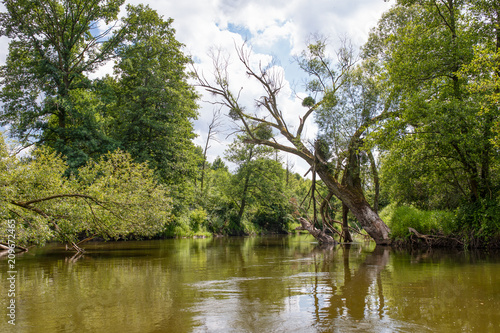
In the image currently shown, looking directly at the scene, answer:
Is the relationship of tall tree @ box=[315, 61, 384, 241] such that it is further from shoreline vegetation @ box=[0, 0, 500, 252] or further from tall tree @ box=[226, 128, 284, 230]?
tall tree @ box=[226, 128, 284, 230]

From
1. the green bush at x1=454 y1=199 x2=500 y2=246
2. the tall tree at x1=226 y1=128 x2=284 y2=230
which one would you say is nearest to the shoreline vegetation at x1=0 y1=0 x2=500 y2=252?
the green bush at x1=454 y1=199 x2=500 y2=246

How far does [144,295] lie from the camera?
548 centimetres

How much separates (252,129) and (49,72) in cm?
1313

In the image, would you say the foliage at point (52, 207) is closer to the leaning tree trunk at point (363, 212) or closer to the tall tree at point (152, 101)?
the leaning tree trunk at point (363, 212)

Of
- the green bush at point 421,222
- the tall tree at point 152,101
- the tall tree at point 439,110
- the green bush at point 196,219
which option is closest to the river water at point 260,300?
the tall tree at point 439,110

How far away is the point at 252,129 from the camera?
62.6 ft

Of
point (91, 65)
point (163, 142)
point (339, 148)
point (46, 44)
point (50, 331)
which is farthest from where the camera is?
point (163, 142)

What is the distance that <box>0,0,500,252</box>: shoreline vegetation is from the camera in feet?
37.9

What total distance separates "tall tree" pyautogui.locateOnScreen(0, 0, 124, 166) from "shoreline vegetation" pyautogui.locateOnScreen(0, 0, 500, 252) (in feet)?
0.31

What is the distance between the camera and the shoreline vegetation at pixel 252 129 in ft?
37.9

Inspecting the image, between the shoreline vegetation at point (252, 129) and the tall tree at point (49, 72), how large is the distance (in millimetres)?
95

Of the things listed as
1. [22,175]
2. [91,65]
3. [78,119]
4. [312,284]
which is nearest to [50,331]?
[312,284]

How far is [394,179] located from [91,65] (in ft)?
65.9

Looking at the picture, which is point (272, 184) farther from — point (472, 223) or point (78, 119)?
point (472, 223)
